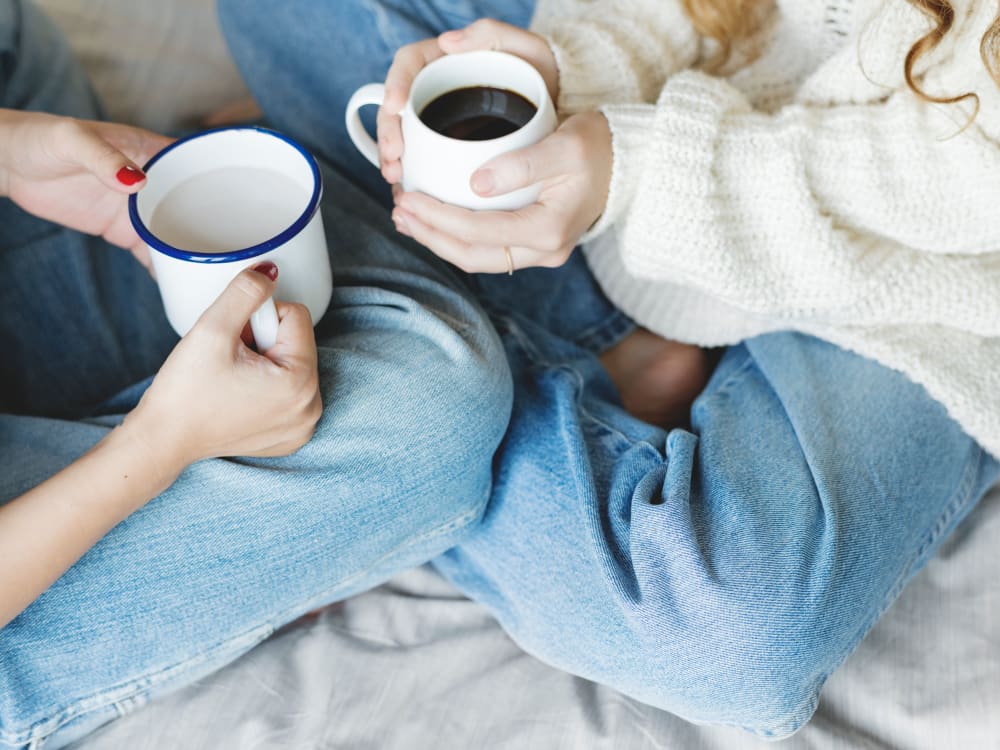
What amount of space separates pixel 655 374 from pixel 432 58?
0.38m

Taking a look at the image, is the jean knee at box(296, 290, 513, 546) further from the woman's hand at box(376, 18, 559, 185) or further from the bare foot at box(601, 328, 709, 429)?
the bare foot at box(601, 328, 709, 429)

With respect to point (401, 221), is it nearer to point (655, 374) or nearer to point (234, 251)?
point (234, 251)

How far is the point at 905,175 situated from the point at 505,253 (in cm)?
32

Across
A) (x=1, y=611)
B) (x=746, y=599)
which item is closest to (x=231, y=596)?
(x=1, y=611)

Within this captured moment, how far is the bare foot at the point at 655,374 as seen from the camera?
3.09 feet

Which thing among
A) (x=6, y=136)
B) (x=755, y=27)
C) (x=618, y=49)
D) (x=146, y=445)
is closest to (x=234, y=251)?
(x=146, y=445)

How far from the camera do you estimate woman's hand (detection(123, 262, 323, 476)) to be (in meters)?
0.59

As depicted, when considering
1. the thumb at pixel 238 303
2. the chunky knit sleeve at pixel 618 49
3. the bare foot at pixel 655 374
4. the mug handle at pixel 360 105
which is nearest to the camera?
the thumb at pixel 238 303

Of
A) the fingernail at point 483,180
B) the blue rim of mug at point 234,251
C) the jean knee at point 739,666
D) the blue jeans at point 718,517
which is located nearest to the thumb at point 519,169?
the fingernail at point 483,180

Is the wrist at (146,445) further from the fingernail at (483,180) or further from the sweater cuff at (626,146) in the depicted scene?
the sweater cuff at (626,146)

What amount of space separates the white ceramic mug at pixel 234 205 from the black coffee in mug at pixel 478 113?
100 millimetres

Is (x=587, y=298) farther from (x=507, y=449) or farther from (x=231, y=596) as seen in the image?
(x=231, y=596)

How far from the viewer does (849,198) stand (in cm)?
73

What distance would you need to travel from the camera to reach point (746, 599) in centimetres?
67
